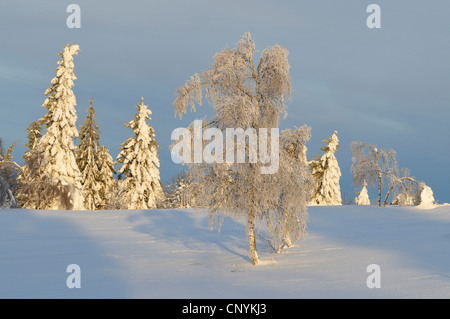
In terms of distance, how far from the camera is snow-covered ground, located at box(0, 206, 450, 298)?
12539 millimetres

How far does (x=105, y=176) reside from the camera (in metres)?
47.0

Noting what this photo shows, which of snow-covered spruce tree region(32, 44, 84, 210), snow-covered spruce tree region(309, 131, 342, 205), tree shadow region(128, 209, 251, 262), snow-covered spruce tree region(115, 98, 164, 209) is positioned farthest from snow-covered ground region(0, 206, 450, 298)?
snow-covered spruce tree region(309, 131, 342, 205)

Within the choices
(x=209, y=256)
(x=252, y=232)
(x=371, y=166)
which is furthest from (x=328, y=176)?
(x=252, y=232)

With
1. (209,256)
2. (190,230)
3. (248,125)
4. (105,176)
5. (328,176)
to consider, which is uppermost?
Answer: (248,125)

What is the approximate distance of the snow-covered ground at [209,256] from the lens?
12.5 m

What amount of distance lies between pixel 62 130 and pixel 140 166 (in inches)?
291

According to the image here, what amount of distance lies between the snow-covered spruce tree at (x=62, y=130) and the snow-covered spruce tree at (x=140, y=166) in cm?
509

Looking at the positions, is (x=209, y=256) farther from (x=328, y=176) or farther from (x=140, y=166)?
(x=328, y=176)

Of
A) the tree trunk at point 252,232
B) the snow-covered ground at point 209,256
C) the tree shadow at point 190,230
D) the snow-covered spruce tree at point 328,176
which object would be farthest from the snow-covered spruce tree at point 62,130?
the snow-covered spruce tree at point 328,176

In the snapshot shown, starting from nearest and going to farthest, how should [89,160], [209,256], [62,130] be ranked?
[209,256]
[62,130]
[89,160]

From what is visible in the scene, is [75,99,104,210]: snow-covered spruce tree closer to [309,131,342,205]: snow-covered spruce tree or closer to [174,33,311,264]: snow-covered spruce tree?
[309,131,342,205]: snow-covered spruce tree

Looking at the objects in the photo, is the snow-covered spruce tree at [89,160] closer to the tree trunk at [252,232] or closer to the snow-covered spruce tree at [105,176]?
the snow-covered spruce tree at [105,176]

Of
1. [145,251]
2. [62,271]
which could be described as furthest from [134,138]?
[62,271]
